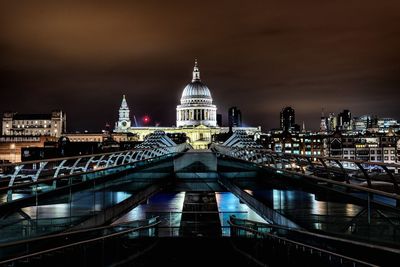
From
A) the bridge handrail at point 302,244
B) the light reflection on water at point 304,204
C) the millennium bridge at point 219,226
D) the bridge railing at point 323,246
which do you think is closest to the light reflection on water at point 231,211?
the millennium bridge at point 219,226

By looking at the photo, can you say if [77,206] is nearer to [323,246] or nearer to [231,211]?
[323,246]

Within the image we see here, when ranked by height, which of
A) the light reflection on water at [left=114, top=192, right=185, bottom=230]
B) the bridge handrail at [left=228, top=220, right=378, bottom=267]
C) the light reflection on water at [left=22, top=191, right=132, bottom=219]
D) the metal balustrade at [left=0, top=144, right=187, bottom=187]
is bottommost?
the light reflection on water at [left=114, top=192, right=185, bottom=230]

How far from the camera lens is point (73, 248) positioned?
23.4 feet

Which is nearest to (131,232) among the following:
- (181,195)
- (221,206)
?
(221,206)

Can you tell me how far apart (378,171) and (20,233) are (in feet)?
17.0

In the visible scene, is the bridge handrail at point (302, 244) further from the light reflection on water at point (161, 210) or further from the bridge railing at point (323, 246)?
the light reflection on water at point (161, 210)

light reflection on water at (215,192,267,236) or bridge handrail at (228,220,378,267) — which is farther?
light reflection on water at (215,192,267,236)

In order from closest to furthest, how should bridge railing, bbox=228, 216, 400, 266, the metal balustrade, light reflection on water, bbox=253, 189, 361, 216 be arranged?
bridge railing, bbox=228, 216, 400, 266
light reflection on water, bbox=253, 189, 361, 216
the metal balustrade

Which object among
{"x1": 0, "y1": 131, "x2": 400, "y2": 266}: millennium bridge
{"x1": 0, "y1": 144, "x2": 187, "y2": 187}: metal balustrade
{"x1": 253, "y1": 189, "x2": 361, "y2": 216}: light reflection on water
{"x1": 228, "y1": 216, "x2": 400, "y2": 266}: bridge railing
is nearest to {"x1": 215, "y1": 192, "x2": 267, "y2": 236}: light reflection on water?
{"x1": 0, "y1": 131, "x2": 400, "y2": 266}: millennium bridge

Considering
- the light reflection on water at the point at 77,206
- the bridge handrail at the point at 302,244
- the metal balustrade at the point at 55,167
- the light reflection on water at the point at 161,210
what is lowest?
the light reflection on water at the point at 161,210

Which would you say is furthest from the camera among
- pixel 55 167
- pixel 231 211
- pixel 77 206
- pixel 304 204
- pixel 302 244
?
pixel 231 211

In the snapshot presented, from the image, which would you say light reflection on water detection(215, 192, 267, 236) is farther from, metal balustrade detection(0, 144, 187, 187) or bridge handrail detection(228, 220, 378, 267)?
metal balustrade detection(0, 144, 187, 187)

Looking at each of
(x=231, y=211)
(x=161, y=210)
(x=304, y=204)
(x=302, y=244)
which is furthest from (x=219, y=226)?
(x=161, y=210)

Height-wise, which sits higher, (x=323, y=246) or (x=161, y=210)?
(x=323, y=246)
